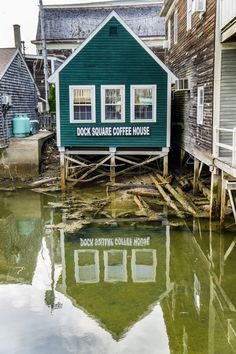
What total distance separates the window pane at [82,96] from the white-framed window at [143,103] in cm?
174

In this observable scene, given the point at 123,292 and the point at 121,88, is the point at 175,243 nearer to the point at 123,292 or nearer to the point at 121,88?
the point at 123,292

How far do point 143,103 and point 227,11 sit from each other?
6.67 m

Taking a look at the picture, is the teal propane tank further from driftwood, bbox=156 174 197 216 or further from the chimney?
driftwood, bbox=156 174 197 216

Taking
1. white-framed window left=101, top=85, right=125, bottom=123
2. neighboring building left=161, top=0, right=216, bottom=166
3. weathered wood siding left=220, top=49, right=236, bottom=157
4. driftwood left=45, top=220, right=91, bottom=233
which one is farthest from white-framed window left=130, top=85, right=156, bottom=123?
driftwood left=45, top=220, right=91, bottom=233

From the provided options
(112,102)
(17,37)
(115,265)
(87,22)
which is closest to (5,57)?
(17,37)

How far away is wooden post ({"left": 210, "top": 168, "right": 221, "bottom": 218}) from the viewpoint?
1216cm

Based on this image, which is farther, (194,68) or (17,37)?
(17,37)

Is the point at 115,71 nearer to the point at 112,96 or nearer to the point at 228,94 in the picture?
the point at 112,96

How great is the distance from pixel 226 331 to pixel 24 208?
10.0m

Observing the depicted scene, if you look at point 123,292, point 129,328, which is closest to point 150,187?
point 123,292

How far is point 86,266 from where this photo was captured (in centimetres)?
987

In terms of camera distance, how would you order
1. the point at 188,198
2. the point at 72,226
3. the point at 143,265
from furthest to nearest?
the point at 188,198 < the point at 72,226 < the point at 143,265

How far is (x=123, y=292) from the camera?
27.2 ft

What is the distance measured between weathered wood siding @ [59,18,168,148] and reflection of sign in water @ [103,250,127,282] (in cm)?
752
